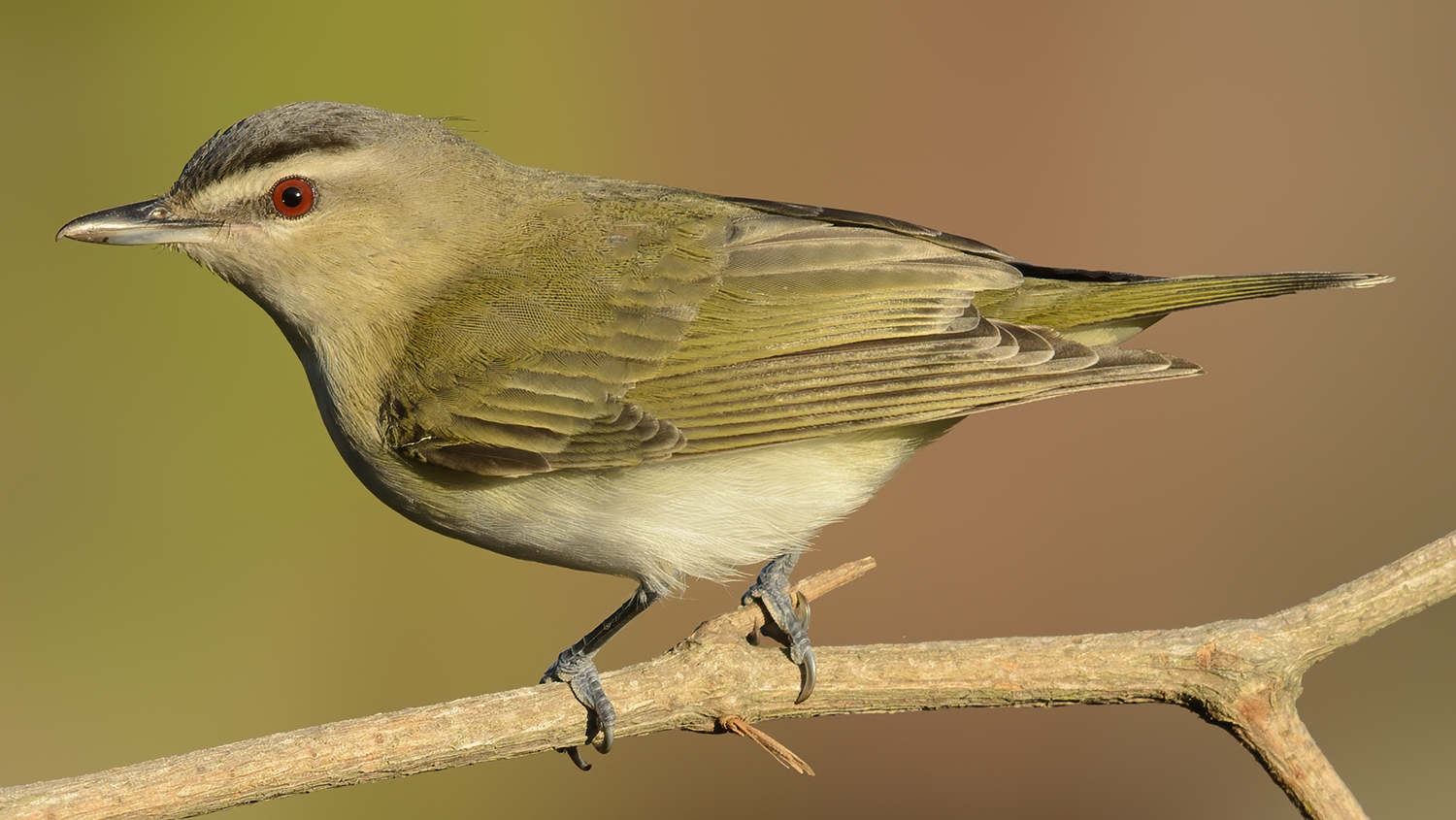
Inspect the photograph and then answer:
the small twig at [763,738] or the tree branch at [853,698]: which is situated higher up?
the tree branch at [853,698]

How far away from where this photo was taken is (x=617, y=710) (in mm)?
3428

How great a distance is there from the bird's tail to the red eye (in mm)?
2250

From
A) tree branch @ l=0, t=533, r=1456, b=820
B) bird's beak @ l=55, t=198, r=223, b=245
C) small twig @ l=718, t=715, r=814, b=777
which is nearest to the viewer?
tree branch @ l=0, t=533, r=1456, b=820

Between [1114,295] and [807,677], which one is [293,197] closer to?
[807,677]

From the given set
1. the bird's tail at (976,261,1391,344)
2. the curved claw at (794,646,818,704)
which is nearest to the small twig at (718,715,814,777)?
the curved claw at (794,646,818,704)

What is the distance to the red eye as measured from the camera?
387cm

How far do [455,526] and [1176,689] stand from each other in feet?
7.30

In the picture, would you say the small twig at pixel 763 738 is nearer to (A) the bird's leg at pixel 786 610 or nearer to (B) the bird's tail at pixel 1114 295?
(A) the bird's leg at pixel 786 610

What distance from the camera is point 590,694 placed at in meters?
3.54

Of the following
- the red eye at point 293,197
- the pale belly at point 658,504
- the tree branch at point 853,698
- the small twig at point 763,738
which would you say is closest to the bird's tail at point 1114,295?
the pale belly at point 658,504

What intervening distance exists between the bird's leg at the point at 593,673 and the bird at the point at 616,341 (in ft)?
0.04

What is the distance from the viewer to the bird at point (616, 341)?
366 centimetres

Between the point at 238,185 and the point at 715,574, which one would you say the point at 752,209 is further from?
the point at 238,185

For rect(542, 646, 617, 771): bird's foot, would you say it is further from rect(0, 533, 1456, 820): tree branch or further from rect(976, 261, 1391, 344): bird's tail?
rect(976, 261, 1391, 344): bird's tail
